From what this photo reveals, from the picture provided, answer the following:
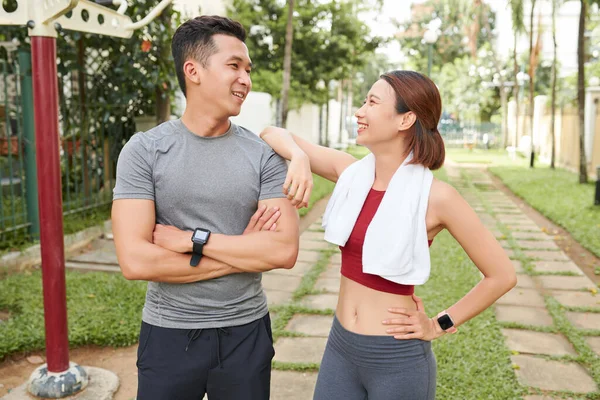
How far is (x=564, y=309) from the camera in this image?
→ 498 centimetres

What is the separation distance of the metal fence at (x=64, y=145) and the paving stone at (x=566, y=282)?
5.08 m

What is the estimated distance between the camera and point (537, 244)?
760cm

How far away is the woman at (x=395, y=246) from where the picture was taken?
77.5 inches

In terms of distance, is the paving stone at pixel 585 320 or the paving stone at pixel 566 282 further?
the paving stone at pixel 566 282

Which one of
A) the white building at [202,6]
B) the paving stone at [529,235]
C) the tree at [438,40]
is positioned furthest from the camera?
the tree at [438,40]

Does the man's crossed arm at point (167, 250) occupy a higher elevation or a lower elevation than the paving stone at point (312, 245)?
higher

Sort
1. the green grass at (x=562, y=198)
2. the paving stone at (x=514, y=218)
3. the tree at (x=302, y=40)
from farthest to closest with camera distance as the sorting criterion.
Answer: the tree at (x=302, y=40), the paving stone at (x=514, y=218), the green grass at (x=562, y=198)

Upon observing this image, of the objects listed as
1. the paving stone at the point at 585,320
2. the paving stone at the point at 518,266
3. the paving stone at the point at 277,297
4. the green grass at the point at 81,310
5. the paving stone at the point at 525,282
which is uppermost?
the green grass at the point at 81,310

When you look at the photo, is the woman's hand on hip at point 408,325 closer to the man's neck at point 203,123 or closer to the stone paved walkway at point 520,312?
the man's neck at point 203,123

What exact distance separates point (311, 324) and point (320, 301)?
57 cm

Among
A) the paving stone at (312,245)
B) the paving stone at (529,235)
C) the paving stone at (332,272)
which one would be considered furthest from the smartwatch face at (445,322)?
the paving stone at (529,235)

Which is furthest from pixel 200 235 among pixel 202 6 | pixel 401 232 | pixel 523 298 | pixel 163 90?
pixel 202 6

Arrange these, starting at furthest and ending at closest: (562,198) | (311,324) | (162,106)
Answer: (562,198), (162,106), (311,324)

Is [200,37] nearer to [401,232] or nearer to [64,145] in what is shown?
[401,232]
